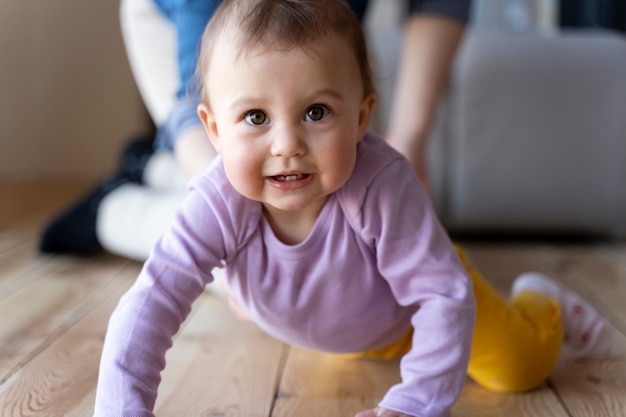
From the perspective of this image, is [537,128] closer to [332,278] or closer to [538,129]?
[538,129]

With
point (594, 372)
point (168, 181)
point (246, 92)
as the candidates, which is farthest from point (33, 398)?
point (168, 181)

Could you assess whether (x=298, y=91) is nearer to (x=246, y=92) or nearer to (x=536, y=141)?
(x=246, y=92)

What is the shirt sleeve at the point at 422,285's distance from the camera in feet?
2.30

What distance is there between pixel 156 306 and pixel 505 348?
0.39m

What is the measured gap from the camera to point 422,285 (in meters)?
0.72

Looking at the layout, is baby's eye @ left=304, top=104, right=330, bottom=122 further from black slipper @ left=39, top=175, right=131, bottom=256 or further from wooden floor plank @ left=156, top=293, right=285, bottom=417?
black slipper @ left=39, top=175, right=131, bottom=256

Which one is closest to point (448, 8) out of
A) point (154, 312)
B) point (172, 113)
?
point (172, 113)

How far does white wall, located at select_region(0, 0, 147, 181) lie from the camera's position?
2.68 m

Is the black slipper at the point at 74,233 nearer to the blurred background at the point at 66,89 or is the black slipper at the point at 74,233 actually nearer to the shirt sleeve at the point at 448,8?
the shirt sleeve at the point at 448,8

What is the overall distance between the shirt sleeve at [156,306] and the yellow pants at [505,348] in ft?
0.94

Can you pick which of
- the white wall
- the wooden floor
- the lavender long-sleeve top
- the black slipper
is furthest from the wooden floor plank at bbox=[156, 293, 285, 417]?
the white wall

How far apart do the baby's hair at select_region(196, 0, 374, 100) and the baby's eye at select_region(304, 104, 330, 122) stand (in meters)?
0.05

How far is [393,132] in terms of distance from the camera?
4.19 feet

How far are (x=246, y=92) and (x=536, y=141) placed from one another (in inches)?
47.0
